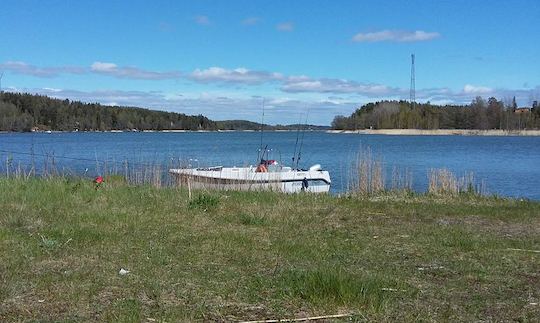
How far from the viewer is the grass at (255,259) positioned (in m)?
4.82

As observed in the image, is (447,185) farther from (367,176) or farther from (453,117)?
(453,117)

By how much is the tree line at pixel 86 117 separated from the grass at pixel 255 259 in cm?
8834

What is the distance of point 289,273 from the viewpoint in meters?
5.82

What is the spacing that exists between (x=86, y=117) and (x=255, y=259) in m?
136

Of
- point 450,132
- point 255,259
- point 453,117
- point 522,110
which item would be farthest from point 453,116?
point 255,259

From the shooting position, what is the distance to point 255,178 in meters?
19.1

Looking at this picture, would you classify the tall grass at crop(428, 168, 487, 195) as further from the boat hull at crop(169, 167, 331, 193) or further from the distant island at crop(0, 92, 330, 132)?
the distant island at crop(0, 92, 330, 132)

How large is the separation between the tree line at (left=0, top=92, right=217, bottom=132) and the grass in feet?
290

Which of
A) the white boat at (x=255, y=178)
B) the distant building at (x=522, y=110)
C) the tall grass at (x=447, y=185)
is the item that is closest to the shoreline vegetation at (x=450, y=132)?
the distant building at (x=522, y=110)

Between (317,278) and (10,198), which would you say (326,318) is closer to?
(317,278)

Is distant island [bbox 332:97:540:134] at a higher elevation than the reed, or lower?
higher

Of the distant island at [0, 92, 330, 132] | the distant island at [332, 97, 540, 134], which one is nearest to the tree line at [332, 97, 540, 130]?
the distant island at [332, 97, 540, 134]

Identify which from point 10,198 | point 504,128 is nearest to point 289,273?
point 10,198

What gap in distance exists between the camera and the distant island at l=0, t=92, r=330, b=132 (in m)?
112
